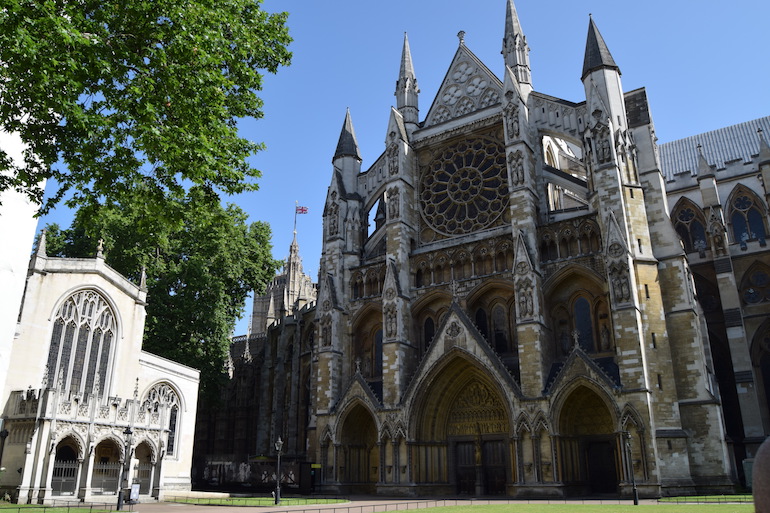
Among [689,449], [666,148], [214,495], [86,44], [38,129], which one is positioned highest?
[666,148]

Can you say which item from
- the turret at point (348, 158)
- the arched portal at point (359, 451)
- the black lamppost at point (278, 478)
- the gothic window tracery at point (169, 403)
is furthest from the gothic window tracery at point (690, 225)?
the gothic window tracery at point (169, 403)

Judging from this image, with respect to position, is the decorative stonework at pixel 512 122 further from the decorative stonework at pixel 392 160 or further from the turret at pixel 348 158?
the turret at pixel 348 158

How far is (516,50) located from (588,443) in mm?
21890

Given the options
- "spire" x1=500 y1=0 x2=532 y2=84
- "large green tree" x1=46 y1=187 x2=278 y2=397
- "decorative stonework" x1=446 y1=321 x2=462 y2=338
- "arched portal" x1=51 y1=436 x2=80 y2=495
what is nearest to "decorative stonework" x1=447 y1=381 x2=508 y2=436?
"decorative stonework" x1=446 y1=321 x2=462 y2=338

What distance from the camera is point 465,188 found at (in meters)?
34.4

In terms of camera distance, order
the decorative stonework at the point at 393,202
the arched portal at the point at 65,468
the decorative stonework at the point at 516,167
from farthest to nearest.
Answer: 1. the decorative stonework at the point at 393,202
2. the decorative stonework at the point at 516,167
3. the arched portal at the point at 65,468

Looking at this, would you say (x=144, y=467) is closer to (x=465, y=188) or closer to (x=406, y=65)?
(x=465, y=188)

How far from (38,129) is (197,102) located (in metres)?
3.14

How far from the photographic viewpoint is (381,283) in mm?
34312

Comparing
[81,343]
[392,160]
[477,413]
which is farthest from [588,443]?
[81,343]

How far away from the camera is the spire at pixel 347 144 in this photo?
3900cm

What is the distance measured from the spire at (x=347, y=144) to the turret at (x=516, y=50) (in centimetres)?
1056

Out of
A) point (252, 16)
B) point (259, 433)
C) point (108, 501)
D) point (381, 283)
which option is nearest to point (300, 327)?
point (259, 433)

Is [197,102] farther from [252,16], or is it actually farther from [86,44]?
[252,16]
